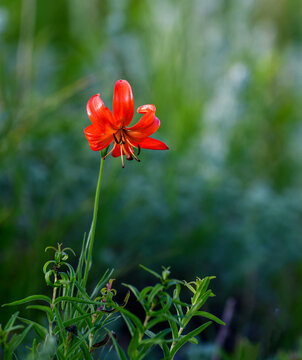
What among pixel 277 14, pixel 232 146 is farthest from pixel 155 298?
pixel 277 14

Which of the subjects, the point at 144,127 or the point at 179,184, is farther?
the point at 179,184

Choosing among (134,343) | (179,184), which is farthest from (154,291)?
(179,184)

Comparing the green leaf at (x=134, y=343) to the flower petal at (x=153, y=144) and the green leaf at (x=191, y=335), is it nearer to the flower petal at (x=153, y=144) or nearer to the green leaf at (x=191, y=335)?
the green leaf at (x=191, y=335)

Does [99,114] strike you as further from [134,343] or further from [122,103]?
[134,343]

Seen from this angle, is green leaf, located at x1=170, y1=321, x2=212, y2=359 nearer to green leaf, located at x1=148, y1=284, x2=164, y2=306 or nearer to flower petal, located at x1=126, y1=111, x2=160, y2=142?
green leaf, located at x1=148, y1=284, x2=164, y2=306

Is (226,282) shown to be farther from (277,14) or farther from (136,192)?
(277,14)

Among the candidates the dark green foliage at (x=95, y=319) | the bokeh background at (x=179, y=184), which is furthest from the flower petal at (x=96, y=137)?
the bokeh background at (x=179, y=184)
